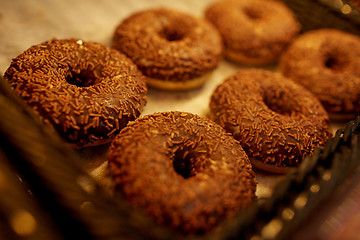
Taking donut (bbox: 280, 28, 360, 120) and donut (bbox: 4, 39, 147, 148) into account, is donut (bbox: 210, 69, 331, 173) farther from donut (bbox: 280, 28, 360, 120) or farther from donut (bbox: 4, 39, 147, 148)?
donut (bbox: 4, 39, 147, 148)

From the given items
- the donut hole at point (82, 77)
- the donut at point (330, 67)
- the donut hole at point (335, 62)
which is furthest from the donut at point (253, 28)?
the donut hole at point (82, 77)

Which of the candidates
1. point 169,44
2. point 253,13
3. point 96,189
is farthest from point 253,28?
point 96,189

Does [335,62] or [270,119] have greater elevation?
[335,62]

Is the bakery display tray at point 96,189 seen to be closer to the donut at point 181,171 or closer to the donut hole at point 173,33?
the donut at point 181,171

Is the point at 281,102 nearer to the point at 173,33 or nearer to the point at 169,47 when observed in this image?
the point at 169,47

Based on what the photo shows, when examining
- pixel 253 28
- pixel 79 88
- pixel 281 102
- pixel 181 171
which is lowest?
pixel 181 171

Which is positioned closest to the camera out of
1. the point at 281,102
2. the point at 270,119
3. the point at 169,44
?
the point at 270,119
